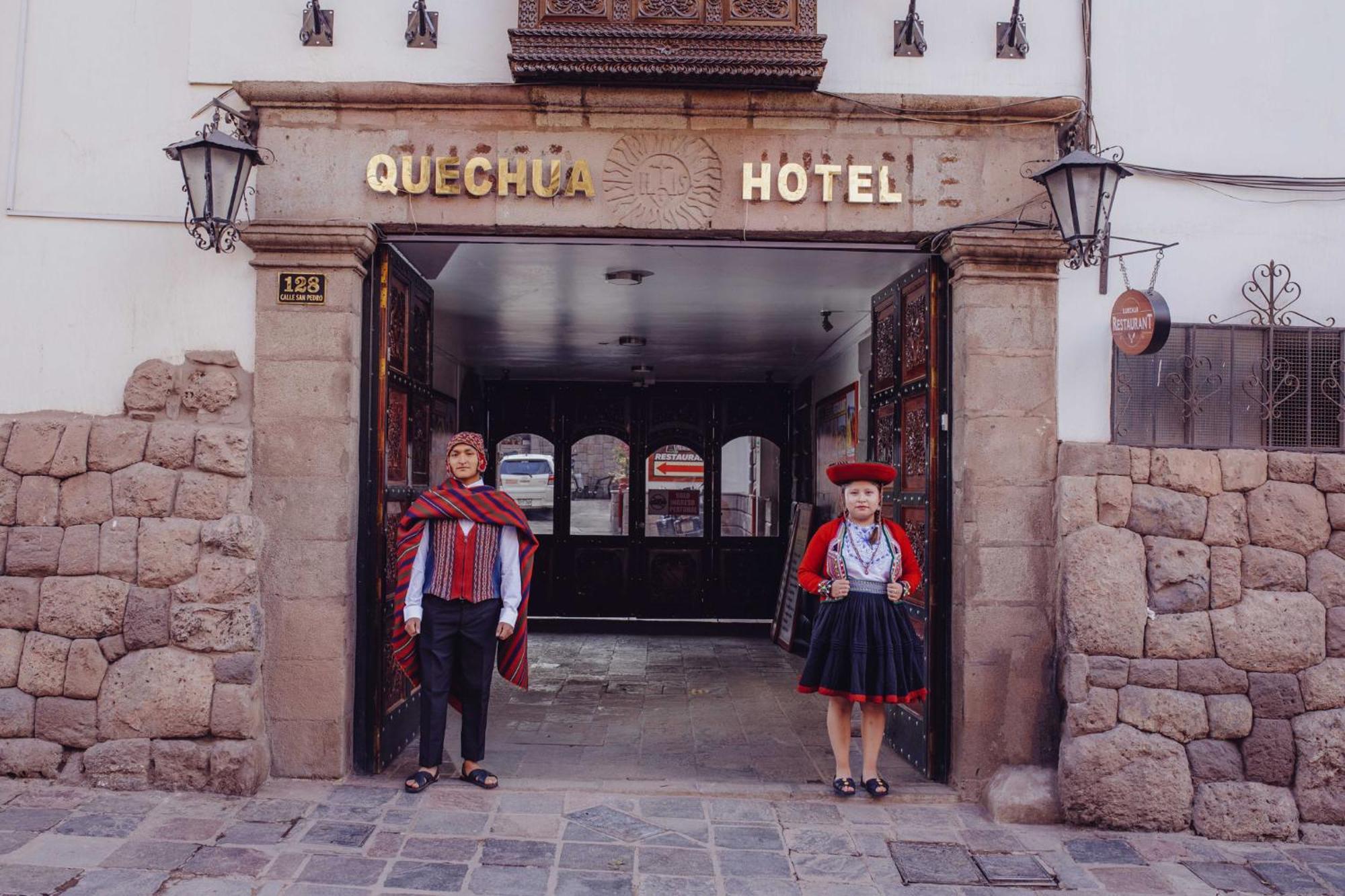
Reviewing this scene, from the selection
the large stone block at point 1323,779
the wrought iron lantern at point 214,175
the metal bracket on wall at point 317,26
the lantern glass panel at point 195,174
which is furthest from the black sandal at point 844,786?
the metal bracket on wall at point 317,26

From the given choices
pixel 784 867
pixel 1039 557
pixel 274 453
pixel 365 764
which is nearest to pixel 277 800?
pixel 365 764

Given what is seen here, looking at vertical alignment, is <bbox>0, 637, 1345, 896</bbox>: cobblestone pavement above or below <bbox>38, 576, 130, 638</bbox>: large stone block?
below

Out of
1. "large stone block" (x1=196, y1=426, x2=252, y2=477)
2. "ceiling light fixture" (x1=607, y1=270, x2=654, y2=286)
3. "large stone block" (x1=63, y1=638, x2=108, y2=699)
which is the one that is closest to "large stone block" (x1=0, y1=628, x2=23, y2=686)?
"large stone block" (x1=63, y1=638, x2=108, y2=699)

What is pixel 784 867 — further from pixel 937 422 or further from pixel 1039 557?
pixel 937 422

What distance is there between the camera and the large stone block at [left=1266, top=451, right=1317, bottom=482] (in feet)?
15.7

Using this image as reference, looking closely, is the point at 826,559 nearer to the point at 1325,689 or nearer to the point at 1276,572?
the point at 1276,572

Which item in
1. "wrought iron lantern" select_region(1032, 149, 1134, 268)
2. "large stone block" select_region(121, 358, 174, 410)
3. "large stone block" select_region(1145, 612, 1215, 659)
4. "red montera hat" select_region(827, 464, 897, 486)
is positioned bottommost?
"large stone block" select_region(1145, 612, 1215, 659)

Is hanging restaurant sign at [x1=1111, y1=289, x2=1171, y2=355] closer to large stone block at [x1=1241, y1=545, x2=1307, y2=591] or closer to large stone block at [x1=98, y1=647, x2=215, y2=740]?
large stone block at [x1=1241, y1=545, x2=1307, y2=591]

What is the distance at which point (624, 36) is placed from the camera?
15.7 ft

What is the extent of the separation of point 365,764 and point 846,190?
12.5 ft

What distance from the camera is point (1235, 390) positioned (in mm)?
4914

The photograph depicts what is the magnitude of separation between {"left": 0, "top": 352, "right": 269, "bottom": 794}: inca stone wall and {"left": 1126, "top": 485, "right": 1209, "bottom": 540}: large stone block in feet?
14.1

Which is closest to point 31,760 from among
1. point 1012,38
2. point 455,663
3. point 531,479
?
point 455,663

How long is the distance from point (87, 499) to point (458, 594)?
1886 mm
